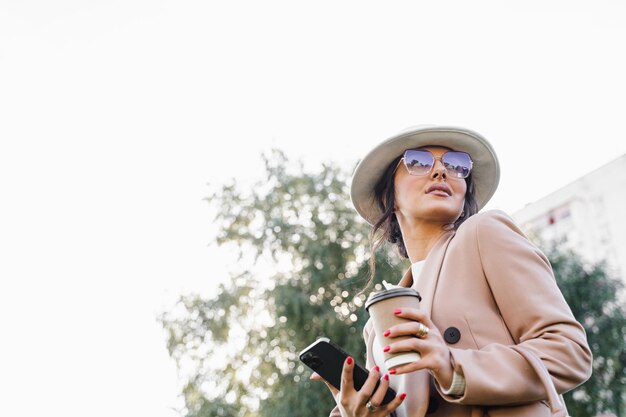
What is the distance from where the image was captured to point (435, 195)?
2262 mm

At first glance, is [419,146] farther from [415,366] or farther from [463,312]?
[415,366]

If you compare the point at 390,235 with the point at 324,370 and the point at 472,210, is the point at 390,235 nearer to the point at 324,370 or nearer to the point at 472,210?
the point at 472,210

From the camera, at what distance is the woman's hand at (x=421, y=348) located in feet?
5.16

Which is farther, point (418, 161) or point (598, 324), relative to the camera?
point (598, 324)

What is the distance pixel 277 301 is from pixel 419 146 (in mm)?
10518

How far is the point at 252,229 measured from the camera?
46.1ft

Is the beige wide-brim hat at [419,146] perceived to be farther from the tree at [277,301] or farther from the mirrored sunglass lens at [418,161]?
the tree at [277,301]

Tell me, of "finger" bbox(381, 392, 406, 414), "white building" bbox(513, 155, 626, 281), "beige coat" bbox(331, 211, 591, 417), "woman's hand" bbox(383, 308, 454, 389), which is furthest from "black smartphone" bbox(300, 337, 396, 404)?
"white building" bbox(513, 155, 626, 281)

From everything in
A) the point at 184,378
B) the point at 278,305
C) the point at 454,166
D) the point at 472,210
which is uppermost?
the point at 454,166

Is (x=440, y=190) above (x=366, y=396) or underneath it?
above

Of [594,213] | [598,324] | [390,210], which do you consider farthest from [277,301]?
[594,213]

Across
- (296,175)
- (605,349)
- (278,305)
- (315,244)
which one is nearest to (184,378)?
(278,305)

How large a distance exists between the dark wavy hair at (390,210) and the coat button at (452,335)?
624 mm

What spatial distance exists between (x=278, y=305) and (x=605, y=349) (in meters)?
→ 7.22
